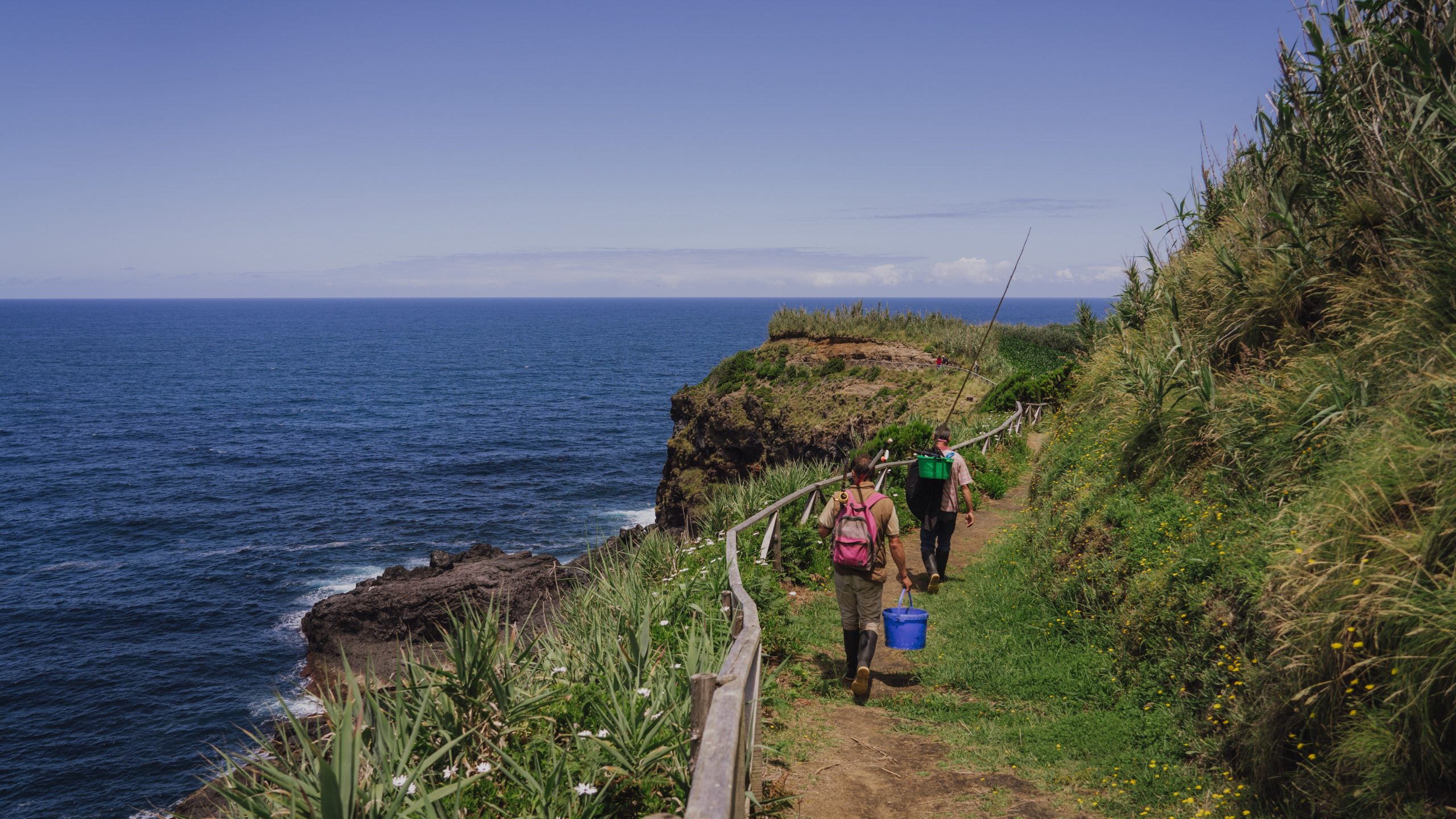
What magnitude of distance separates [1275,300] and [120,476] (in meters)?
49.9

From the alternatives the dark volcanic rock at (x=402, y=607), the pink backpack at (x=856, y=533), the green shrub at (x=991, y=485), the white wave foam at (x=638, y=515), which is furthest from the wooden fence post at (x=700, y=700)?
the white wave foam at (x=638, y=515)

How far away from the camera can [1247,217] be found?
9.12 m

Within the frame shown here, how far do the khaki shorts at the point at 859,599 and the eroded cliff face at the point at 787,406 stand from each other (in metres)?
18.7

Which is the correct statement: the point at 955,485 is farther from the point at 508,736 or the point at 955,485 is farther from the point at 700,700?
the point at 700,700

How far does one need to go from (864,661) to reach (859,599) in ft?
1.70

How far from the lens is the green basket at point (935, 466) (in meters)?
9.47

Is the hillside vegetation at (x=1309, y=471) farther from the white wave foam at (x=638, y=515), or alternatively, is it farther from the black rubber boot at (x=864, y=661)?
the white wave foam at (x=638, y=515)

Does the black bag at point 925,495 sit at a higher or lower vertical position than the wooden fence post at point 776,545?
higher

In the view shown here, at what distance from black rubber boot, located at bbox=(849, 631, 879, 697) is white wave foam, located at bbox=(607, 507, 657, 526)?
27.2m

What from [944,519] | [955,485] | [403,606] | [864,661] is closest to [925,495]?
[944,519]

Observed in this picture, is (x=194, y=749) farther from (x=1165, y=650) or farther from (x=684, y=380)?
(x=684, y=380)

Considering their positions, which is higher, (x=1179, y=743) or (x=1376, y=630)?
(x=1376, y=630)

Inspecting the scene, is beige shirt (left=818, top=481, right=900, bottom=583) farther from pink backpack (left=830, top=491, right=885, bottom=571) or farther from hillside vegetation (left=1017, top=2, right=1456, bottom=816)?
hillside vegetation (left=1017, top=2, right=1456, bottom=816)

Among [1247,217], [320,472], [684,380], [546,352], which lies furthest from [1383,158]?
[546,352]
